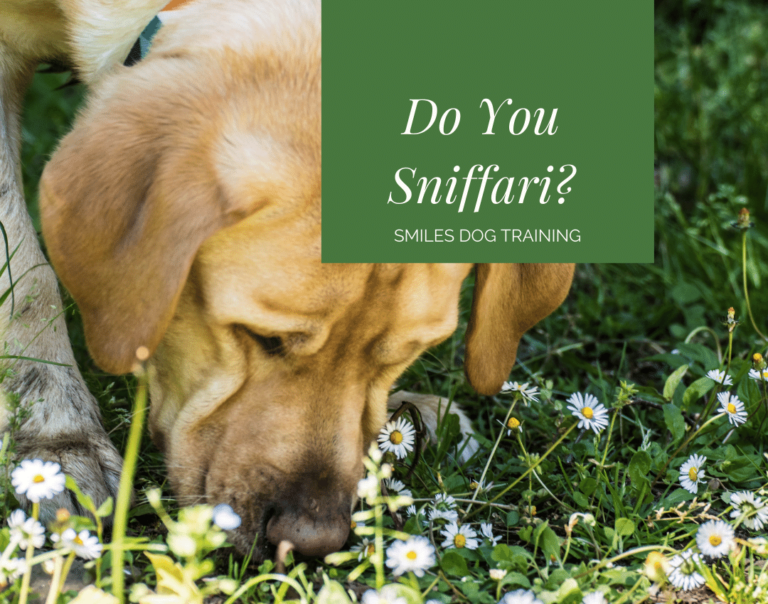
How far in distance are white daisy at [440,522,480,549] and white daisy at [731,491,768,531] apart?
0.73 m

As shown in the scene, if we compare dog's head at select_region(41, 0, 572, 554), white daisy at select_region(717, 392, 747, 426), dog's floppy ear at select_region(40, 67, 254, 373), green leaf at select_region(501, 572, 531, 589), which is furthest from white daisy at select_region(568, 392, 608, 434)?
dog's floppy ear at select_region(40, 67, 254, 373)

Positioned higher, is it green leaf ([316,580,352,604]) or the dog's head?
the dog's head

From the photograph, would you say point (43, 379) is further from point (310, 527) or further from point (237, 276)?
point (310, 527)

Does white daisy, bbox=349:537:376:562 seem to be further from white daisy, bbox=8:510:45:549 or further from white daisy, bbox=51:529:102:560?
white daisy, bbox=8:510:45:549

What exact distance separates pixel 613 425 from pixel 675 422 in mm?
212

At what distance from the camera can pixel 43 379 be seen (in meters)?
2.51

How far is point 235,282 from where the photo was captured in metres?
2.32

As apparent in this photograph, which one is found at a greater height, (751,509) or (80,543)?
(751,509)

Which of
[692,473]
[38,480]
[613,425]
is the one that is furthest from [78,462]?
[692,473]

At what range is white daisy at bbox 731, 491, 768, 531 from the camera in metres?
2.22

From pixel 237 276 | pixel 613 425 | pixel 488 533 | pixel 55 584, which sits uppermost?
pixel 237 276

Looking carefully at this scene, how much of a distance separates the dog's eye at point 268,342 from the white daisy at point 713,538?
1.25 metres

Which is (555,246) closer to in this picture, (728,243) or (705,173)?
(728,243)

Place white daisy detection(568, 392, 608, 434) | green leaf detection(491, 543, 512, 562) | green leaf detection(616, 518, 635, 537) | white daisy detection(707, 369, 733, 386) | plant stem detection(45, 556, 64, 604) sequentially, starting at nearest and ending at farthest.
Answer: plant stem detection(45, 556, 64, 604) → green leaf detection(491, 543, 512, 562) → green leaf detection(616, 518, 635, 537) → white daisy detection(568, 392, 608, 434) → white daisy detection(707, 369, 733, 386)
